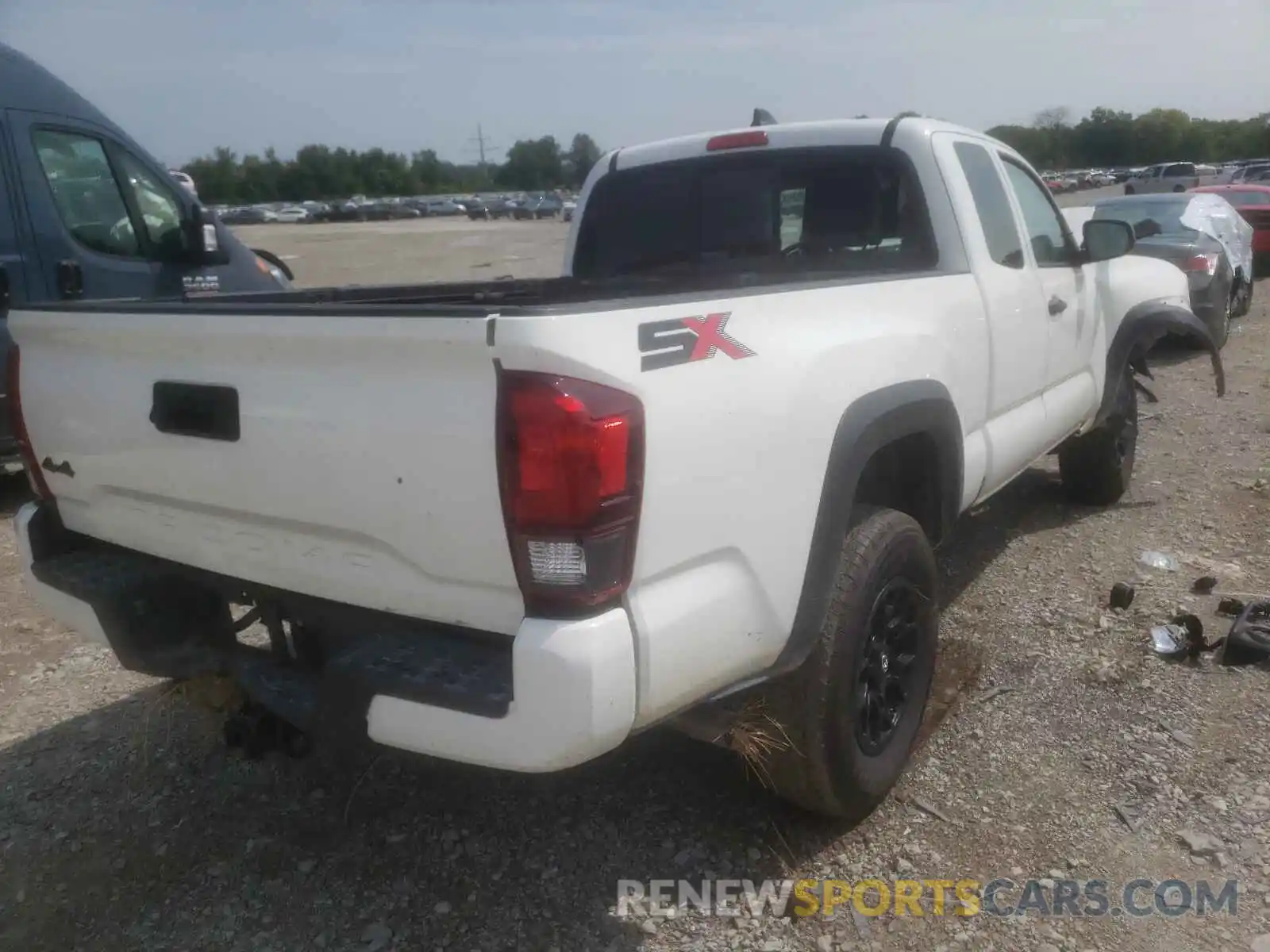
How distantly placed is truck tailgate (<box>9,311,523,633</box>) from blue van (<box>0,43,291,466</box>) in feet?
10.6

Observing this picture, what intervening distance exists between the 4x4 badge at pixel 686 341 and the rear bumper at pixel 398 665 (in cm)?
52

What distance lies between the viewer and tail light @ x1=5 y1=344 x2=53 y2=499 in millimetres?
2967

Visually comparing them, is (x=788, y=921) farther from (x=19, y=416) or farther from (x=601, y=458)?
(x=19, y=416)

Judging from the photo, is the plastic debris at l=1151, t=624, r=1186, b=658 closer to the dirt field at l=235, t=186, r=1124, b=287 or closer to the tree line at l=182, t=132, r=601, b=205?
the dirt field at l=235, t=186, r=1124, b=287

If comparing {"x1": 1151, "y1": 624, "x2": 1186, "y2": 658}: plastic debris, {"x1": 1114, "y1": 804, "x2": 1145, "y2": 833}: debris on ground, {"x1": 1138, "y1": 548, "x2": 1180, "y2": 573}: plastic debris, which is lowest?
{"x1": 1138, "y1": 548, "x2": 1180, "y2": 573}: plastic debris

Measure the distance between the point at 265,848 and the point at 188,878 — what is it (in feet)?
0.68

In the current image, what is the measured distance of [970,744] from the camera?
3393 mm

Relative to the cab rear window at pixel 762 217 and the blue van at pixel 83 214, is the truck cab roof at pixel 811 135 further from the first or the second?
the blue van at pixel 83 214

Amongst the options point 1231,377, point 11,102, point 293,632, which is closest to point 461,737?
point 293,632

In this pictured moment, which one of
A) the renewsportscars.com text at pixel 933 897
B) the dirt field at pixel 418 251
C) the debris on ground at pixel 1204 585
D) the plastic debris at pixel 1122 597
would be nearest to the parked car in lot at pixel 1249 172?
the dirt field at pixel 418 251

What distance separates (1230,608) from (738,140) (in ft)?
8.79

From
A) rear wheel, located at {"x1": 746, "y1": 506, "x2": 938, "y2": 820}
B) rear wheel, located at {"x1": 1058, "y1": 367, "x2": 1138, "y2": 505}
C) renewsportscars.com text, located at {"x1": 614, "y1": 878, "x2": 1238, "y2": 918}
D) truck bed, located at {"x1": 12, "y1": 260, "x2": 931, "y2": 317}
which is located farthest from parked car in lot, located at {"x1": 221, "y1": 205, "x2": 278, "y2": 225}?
renewsportscars.com text, located at {"x1": 614, "y1": 878, "x2": 1238, "y2": 918}

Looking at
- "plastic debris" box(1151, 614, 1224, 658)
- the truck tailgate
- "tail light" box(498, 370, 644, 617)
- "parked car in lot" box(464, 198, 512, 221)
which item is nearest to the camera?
"tail light" box(498, 370, 644, 617)

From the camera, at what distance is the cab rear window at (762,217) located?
12.7ft
